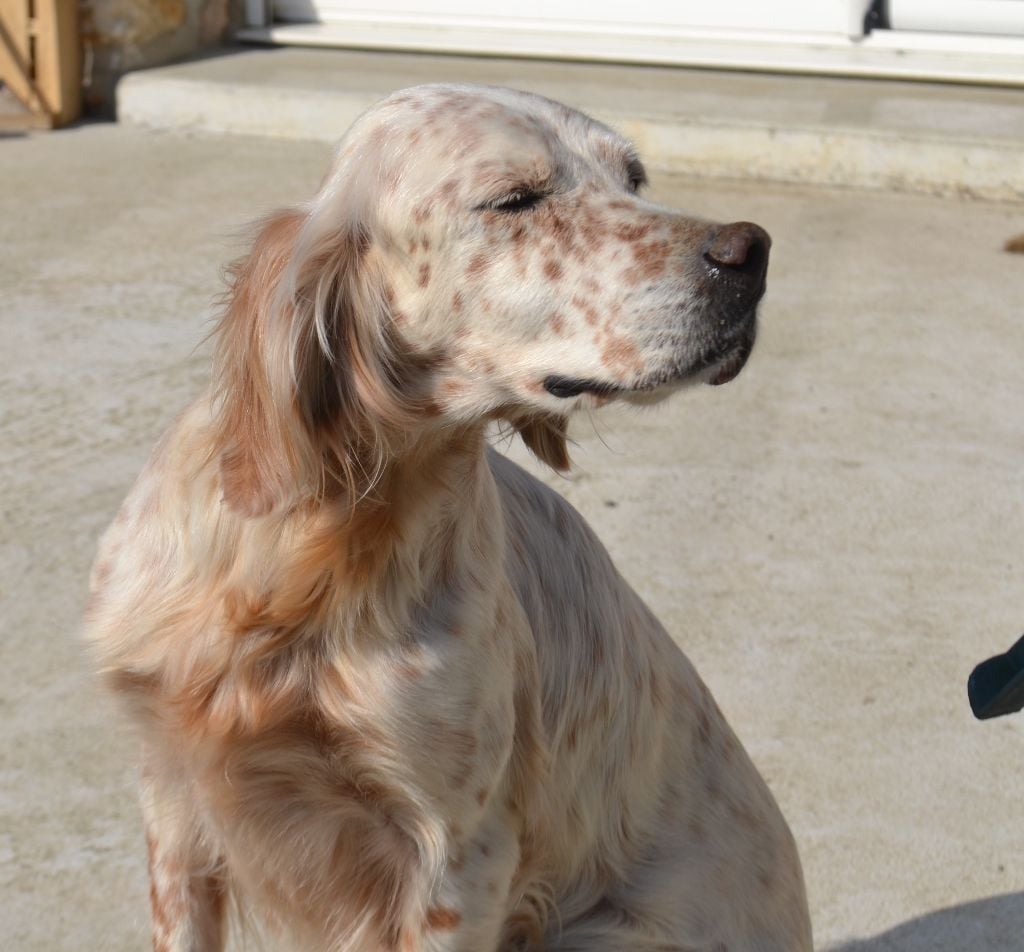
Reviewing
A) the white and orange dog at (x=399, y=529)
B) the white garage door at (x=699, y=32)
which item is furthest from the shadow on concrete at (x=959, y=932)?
the white garage door at (x=699, y=32)

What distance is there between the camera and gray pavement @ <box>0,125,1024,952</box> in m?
2.88

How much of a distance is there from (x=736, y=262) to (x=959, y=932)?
4.67ft

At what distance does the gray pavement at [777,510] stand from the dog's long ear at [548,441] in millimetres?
746

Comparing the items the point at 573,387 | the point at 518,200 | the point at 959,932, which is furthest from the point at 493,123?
the point at 959,932

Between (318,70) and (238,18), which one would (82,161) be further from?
(238,18)

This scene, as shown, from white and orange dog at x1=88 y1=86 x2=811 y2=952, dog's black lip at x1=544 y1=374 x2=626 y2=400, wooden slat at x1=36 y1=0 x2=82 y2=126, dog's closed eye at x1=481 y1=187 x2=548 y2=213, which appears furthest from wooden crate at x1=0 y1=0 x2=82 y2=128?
dog's black lip at x1=544 y1=374 x2=626 y2=400

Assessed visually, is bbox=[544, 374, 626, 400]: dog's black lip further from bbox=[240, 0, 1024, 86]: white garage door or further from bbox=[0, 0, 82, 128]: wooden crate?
bbox=[240, 0, 1024, 86]: white garage door

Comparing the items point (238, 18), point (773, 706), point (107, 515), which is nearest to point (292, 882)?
point (773, 706)

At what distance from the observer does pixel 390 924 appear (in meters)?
2.24

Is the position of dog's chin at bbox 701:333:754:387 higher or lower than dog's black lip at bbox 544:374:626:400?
higher

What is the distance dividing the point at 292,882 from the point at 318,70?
A: 5160mm

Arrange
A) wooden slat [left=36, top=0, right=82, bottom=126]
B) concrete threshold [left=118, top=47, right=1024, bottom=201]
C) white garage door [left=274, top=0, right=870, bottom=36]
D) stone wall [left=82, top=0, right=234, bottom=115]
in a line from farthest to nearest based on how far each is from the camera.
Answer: white garage door [left=274, top=0, right=870, bottom=36] < stone wall [left=82, top=0, right=234, bottom=115] < wooden slat [left=36, top=0, right=82, bottom=126] < concrete threshold [left=118, top=47, right=1024, bottom=201]

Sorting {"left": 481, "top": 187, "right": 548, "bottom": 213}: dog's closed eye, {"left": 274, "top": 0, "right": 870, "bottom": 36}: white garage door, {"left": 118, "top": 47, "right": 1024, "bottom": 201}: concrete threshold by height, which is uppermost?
{"left": 481, "top": 187, "right": 548, "bottom": 213}: dog's closed eye

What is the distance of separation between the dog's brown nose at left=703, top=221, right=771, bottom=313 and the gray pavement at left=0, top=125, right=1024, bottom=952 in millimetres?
1123
